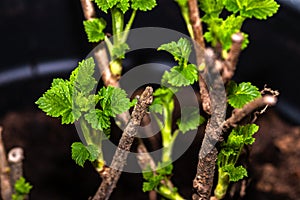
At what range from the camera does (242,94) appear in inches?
27.5

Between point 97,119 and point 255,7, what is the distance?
0.82 ft

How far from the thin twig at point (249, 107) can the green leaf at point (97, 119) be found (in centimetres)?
15

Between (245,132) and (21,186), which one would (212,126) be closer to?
(245,132)

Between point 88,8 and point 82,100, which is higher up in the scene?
point 88,8

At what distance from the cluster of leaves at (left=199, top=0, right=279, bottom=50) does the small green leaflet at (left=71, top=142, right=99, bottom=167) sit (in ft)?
0.76

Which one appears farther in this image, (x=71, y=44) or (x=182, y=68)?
(x=71, y=44)

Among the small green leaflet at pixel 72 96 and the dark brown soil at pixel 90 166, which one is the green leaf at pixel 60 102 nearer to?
the small green leaflet at pixel 72 96

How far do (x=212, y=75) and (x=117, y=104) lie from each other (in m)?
0.13

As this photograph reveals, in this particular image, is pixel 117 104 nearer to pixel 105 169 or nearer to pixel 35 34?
pixel 105 169

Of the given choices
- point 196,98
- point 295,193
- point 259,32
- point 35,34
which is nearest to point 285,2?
point 259,32

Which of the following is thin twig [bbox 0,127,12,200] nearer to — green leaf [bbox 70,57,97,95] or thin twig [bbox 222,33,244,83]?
green leaf [bbox 70,57,97,95]

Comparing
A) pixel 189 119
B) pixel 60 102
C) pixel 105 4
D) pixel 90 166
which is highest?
pixel 105 4

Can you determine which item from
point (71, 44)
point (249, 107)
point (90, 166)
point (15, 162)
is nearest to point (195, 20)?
point (249, 107)

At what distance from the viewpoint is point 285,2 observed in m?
1.16
